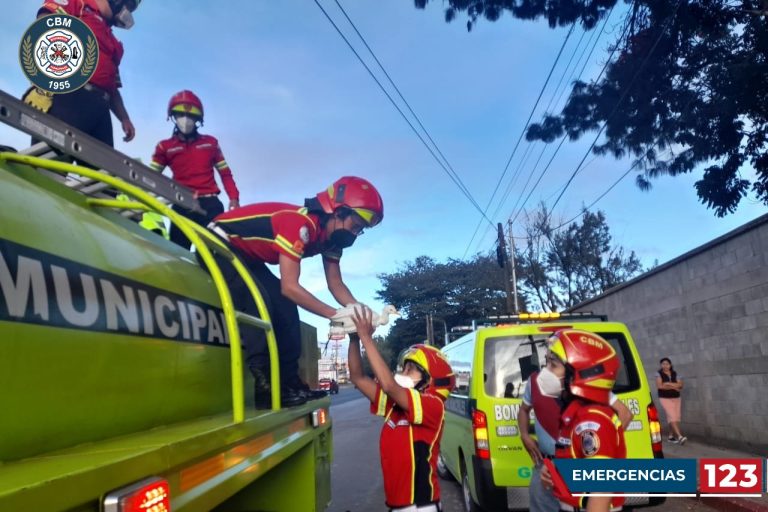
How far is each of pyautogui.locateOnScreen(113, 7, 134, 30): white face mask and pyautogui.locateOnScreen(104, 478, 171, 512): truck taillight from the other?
88.3 inches

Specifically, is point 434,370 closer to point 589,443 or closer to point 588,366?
point 588,366

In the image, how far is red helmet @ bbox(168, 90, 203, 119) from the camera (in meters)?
3.67

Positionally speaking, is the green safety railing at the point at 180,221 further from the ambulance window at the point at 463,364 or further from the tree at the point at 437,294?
the tree at the point at 437,294

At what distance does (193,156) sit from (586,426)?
2.69 m

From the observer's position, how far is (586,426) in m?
3.17

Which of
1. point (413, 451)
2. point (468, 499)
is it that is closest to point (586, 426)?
point (413, 451)

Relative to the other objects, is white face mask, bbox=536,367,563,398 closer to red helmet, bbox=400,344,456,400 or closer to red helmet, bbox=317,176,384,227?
red helmet, bbox=400,344,456,400

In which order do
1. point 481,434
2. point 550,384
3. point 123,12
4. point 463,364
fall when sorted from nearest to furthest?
1. point 123,12
2. point 550,384
3. point 481,434
4. point 463,364

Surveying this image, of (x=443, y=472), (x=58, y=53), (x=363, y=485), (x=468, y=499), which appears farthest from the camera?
(x=443, y=472)

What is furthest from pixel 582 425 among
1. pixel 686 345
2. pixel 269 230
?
pixel 686 345

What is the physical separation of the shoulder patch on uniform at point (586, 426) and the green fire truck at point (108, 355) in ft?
4.67

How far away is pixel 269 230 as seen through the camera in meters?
3.52

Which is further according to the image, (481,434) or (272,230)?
(481,434)

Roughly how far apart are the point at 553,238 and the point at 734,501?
1043 inches
